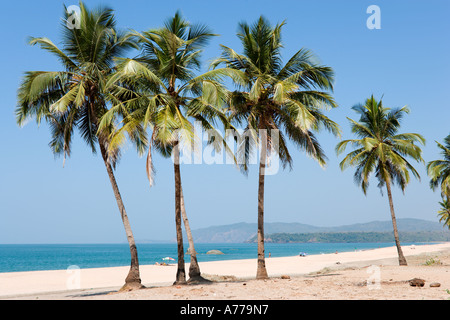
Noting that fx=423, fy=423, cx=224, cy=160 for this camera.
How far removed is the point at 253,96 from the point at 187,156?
362 centimetres

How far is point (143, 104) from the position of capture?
14688 millimetres

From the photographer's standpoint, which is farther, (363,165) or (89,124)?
(363,165)

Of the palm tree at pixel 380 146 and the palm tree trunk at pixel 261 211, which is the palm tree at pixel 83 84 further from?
the palm tree at pixel 380 146

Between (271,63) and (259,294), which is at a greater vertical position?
(271,63)

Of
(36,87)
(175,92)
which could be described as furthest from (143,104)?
(36,87)

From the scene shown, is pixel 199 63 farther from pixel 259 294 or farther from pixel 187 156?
pixel 259 294

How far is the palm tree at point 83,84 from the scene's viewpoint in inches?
567

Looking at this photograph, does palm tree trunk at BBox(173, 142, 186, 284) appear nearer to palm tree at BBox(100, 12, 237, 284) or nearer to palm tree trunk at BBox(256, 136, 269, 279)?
palm tree at BBox(100, 12, 237, 284)

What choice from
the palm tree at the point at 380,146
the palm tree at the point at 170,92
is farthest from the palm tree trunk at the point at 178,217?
the palm tree at the point at 380,146

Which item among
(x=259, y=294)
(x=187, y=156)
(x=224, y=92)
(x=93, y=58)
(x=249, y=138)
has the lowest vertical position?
(x=259, y=294)

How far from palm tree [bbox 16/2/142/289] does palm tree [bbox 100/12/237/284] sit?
0.75 meters

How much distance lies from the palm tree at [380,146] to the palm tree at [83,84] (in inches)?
567

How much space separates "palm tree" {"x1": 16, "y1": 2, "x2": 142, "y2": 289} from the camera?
14398 mm

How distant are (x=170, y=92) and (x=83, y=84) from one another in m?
2.94
